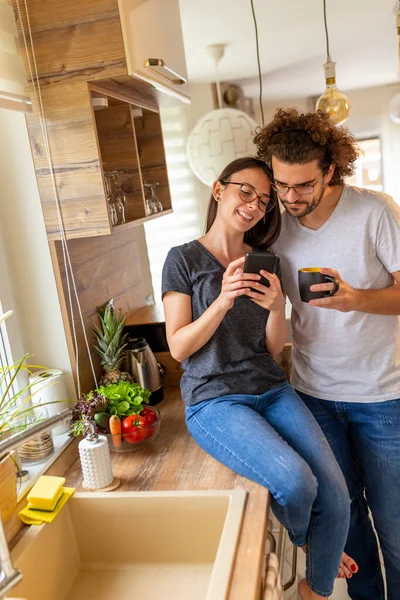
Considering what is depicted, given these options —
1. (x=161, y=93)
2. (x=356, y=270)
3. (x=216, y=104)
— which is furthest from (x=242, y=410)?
(x=216, y=104)

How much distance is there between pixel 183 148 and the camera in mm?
4883

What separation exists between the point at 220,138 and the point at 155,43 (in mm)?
1664

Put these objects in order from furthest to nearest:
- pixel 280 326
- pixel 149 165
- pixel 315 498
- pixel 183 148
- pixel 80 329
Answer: pixel 183 148, pixel 149 165, pixel 80 329, pixel 280 326, pixel 315 498

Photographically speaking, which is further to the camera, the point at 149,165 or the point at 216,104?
the point at 216,104

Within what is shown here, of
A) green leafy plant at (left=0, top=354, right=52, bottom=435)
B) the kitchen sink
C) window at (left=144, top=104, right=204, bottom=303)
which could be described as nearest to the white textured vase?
the kitchen sink

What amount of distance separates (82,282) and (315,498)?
0.98m

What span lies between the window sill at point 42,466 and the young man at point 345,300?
70cm

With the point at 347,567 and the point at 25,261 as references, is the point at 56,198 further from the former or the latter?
the point at 347,567

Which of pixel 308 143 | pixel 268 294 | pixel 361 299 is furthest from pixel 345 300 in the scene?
pixel 308 143

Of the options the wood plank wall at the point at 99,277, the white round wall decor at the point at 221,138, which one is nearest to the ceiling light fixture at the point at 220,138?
the white round wall decor at the point at 221,138

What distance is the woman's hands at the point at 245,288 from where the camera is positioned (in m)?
1.38

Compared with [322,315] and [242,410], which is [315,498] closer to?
[242,410]

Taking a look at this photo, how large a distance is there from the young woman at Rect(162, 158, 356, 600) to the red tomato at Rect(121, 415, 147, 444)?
132 millimetres

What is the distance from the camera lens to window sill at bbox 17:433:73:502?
4.55 ft
